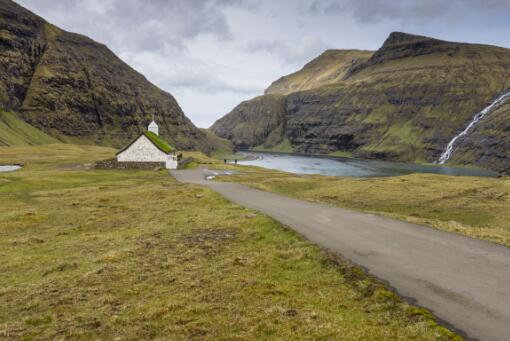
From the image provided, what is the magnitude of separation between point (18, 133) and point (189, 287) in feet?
603

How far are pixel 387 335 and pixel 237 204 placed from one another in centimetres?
2257

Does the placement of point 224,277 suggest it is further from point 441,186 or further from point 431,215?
point 441,186

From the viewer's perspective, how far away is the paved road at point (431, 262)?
10.2 meters

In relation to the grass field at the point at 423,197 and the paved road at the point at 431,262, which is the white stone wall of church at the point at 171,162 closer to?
the grass field at the point at 423,197

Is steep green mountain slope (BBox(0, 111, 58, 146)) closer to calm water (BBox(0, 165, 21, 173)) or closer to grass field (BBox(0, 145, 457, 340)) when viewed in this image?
calm water (BBox(0, 165, 21, 173))

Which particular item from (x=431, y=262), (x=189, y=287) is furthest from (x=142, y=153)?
(x=431, y=262)

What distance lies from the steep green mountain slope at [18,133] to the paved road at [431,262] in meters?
153

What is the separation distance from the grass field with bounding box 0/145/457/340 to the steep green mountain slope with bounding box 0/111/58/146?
147 m

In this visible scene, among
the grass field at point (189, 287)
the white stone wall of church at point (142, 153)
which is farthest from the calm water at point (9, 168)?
the grass field at point (189, 287)

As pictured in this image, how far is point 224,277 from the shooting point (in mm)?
14078

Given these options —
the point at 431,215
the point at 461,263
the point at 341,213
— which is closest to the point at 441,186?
the point at 431,215

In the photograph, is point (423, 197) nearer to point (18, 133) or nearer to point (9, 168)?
point (9, 168)

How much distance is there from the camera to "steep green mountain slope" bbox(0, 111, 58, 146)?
150375 mm

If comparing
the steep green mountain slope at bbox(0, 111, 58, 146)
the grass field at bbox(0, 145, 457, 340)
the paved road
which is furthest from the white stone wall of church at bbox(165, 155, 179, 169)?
the steep green mountain slope at bbox(0, 111, 58, 146)
